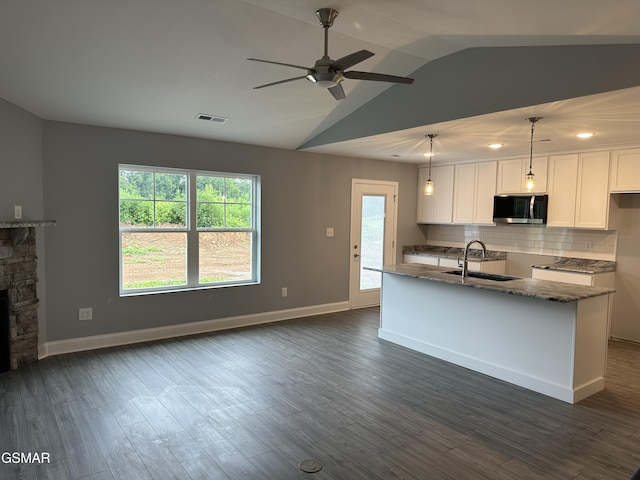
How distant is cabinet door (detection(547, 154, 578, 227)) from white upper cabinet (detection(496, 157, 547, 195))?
0.33ft

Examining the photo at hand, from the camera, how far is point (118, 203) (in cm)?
466

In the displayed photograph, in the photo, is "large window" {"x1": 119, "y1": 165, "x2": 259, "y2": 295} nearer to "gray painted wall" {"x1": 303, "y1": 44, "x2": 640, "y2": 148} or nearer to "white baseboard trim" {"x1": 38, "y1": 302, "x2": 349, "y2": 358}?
"white baseboard trim" {"x1": 38, "y1": 302, "x2": 349, "y2": 358}

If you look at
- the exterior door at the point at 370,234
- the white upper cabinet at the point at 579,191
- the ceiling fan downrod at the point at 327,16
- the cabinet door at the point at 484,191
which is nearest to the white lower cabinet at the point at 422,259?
the exterior door at the point at 370,234

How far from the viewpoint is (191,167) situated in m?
5.10

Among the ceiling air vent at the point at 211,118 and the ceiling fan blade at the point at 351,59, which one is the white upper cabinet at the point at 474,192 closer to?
the ceiling air vent at the point at 211,118

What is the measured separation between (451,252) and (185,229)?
4.19 m

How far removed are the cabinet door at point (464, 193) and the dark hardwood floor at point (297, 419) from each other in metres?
2.75

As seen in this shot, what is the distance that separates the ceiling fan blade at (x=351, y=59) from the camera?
2477 mm

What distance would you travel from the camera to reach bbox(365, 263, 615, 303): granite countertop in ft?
11.1

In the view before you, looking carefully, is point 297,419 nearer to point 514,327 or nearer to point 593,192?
point 514,327

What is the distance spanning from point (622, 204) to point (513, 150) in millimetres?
1416

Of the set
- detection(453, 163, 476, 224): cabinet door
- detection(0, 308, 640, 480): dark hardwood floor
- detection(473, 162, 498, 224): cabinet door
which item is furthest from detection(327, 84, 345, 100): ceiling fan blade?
detection(453, 163, 476, 224): cabinet door

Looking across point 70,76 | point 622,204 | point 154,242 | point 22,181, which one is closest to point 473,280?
point 622,204

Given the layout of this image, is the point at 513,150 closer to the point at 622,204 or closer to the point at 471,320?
the point at 622,204
